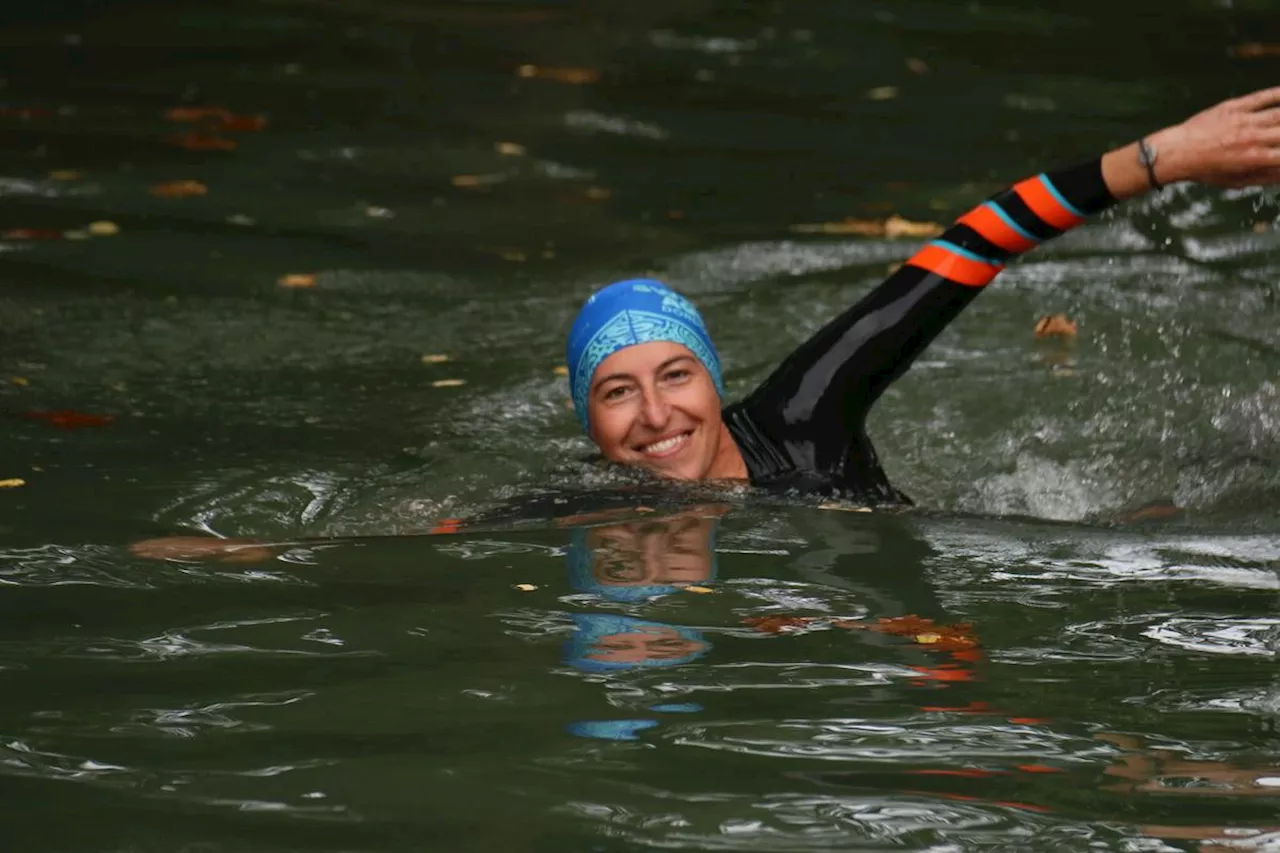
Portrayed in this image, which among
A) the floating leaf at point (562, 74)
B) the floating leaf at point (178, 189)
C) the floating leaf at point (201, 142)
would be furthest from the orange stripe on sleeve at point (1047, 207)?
the floating leaf at point (562, 74)

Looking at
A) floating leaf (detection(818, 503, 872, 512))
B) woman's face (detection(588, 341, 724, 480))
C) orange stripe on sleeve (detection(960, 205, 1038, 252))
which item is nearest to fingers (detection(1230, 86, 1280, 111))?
orange stripe on sleeve (detection(960, 205, 1038, 252))

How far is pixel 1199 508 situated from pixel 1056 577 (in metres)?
2.01

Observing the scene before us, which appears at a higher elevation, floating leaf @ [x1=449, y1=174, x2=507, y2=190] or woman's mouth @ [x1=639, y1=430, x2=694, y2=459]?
floating leaf @ [x1=449, y1=174, x2=507, y2=190]

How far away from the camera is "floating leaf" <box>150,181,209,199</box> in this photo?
1099 centimetres

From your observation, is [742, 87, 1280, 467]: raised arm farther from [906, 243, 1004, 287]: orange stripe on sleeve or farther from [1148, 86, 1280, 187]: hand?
[1148, 86, 1280, 187]: hand

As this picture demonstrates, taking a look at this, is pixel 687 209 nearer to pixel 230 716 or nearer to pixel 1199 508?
pixel 1199 508

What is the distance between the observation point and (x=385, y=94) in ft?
43.4

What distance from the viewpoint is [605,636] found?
4176mm

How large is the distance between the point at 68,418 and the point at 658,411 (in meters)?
2.54

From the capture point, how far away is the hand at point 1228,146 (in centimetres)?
554

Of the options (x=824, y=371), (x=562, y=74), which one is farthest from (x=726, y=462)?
(x=562, y=74)

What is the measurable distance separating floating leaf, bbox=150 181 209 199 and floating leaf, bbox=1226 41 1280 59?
24.4 ft

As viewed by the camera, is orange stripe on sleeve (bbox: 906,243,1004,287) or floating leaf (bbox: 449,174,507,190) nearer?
orange stripe on sleeve (bbox: 906,243,1004,287)

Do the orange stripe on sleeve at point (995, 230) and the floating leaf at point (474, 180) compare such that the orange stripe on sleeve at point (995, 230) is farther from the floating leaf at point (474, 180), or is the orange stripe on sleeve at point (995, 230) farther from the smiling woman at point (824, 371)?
the floating leaf at point (474, 180)
